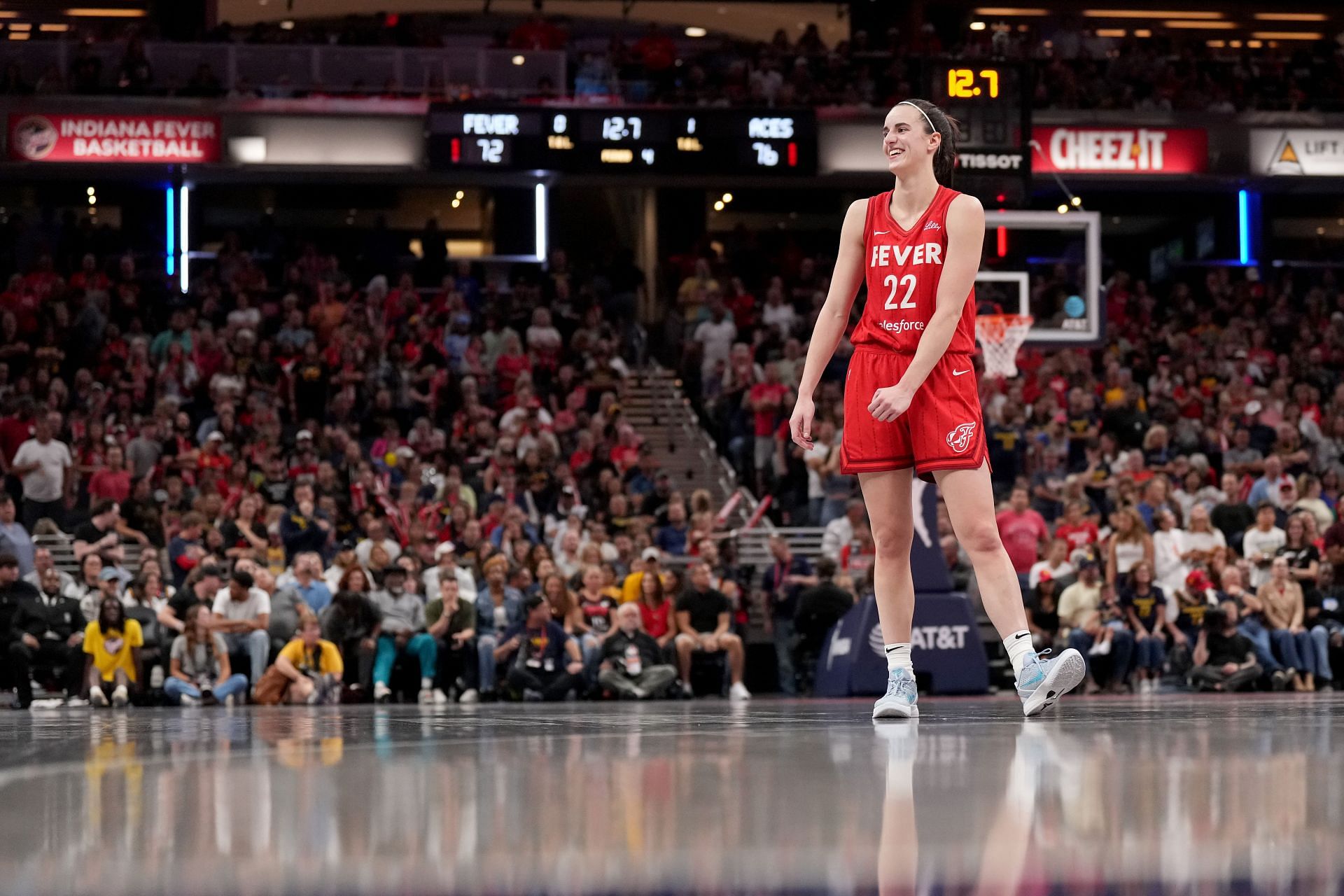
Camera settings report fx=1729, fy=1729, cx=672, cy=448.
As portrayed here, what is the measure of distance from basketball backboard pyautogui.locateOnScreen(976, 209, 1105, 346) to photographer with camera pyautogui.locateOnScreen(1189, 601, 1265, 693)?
2.50m

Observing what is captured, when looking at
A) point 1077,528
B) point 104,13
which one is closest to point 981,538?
point 1077,528

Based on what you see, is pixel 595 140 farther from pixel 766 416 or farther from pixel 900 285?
pixel 900 285

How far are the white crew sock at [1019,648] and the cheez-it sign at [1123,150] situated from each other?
18.6 m

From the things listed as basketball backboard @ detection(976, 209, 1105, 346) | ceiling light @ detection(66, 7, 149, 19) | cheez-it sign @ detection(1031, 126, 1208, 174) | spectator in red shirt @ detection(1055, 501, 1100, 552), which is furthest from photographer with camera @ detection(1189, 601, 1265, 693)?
ceiling light @ detection(66, 7, 149, 19)

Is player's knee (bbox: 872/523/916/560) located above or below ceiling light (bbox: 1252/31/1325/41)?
below

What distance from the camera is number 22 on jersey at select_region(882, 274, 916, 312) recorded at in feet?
18.6

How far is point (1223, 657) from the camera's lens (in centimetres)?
1385

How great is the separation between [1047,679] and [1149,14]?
85.7ft

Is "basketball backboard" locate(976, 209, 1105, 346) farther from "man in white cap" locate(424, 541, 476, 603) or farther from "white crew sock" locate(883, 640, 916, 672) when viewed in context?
"white crew sock" locate(883, 640, 916, 672)

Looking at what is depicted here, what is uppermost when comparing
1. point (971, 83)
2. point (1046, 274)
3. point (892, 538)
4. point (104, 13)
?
point (104, 13)

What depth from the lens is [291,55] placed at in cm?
2386

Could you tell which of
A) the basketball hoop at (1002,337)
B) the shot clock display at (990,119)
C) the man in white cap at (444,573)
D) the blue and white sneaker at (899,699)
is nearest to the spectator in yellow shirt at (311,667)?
the man in white cap at (444,573)

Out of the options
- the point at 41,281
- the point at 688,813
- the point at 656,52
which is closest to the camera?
the point at 688,813

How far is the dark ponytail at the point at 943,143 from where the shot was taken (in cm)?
585
